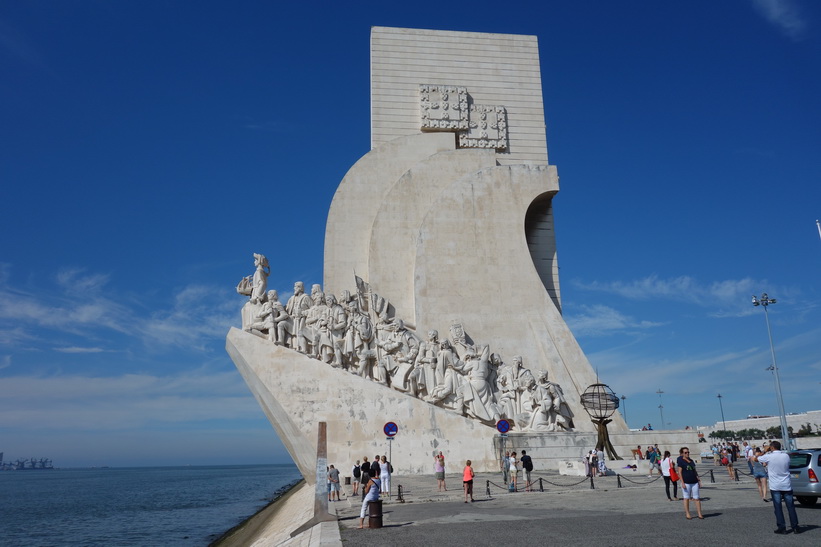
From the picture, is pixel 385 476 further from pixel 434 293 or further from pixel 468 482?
pixel 434 293

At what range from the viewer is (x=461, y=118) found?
2086 centimetres

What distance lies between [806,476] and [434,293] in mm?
10484

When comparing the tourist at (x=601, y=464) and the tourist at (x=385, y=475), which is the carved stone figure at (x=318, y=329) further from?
the tourist at (x=601, y=464)

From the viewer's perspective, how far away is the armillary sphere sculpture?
47.3 ft

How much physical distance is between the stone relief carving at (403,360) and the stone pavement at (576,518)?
143 inches

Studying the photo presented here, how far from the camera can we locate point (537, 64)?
873 inches

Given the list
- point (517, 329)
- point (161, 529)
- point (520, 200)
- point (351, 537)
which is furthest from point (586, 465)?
point (161, 529)

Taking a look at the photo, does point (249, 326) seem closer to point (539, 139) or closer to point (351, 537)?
point (351, 537)

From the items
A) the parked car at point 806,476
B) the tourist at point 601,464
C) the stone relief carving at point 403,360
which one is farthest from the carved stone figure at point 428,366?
the parked car at point 806,476

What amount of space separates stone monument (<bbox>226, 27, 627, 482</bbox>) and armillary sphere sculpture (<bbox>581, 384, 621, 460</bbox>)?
15.7 inches

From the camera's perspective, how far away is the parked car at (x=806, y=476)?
8.11m

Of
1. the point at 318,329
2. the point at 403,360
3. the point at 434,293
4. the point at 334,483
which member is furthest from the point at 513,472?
the point at 434,293

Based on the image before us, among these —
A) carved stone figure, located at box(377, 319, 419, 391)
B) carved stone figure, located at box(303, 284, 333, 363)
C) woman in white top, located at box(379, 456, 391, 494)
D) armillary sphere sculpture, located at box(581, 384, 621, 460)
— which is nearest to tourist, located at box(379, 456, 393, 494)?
woman in white top, located at box(379, 456, 391, 494)

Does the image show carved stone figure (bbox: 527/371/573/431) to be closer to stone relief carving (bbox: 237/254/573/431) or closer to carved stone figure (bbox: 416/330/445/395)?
stone relief carving (bbox: 237/254/573/431)
